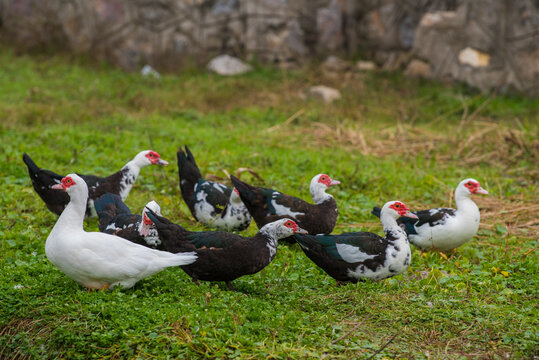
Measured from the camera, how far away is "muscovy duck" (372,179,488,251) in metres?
6.20

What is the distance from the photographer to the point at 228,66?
14.2m

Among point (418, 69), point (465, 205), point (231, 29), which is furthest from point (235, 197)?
point (231, 29)

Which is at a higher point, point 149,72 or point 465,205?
point 465,205

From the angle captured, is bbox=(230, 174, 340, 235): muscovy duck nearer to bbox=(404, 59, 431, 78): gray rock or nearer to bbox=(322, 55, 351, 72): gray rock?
bbox=(404, 59, 431, 78): gray rock

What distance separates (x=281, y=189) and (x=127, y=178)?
207cm

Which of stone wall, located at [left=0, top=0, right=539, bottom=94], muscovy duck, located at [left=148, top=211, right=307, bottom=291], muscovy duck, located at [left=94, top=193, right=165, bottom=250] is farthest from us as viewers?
stone wall, located at [left=0, top=0, right=539, bottom=94]

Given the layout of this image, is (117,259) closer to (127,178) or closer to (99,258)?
(99,258)

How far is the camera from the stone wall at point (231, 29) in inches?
552

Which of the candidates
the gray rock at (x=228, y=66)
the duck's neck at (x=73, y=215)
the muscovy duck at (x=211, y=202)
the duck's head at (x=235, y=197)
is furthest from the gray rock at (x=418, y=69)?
the duck's neck at (x=73, y=215)

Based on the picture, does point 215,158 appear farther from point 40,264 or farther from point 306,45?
point 306,45

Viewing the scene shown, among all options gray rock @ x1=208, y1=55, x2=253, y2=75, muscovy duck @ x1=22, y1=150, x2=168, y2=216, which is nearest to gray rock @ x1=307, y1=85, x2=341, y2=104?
gray rock @ x1=208, y1=55, x2=253, y2=75

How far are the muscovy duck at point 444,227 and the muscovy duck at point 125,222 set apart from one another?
2.25 m

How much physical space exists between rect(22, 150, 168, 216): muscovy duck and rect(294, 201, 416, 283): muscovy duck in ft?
8.31

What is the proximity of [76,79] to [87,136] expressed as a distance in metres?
4.20
